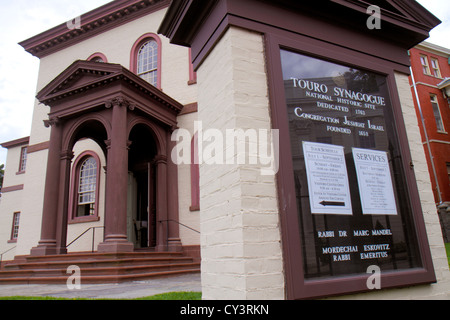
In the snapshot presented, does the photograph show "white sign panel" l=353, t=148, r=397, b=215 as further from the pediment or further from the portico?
the pediment

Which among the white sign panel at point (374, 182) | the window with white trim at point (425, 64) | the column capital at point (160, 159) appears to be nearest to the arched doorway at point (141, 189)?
the column capital at point (160, 159)

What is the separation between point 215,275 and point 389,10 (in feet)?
11.7

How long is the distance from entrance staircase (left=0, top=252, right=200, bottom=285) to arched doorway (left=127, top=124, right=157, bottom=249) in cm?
241

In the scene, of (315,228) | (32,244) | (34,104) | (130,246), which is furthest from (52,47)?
(315,228)

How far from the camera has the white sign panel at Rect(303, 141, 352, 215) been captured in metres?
2.85

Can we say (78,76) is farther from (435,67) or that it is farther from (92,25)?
(435,67)

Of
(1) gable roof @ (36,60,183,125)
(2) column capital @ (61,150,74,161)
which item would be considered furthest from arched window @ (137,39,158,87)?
(2) column capital @ (61,150,74,161)

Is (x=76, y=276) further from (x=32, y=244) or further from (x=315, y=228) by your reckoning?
(x=32, y=244)

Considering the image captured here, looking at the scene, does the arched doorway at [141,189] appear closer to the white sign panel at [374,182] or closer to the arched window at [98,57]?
the arched window at [98,57]

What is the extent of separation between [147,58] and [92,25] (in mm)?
3435

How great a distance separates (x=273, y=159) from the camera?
9.04ft

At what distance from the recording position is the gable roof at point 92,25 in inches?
541

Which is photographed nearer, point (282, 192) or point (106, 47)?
point (282, 192)

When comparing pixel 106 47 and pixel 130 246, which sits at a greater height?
pixel 106 47
